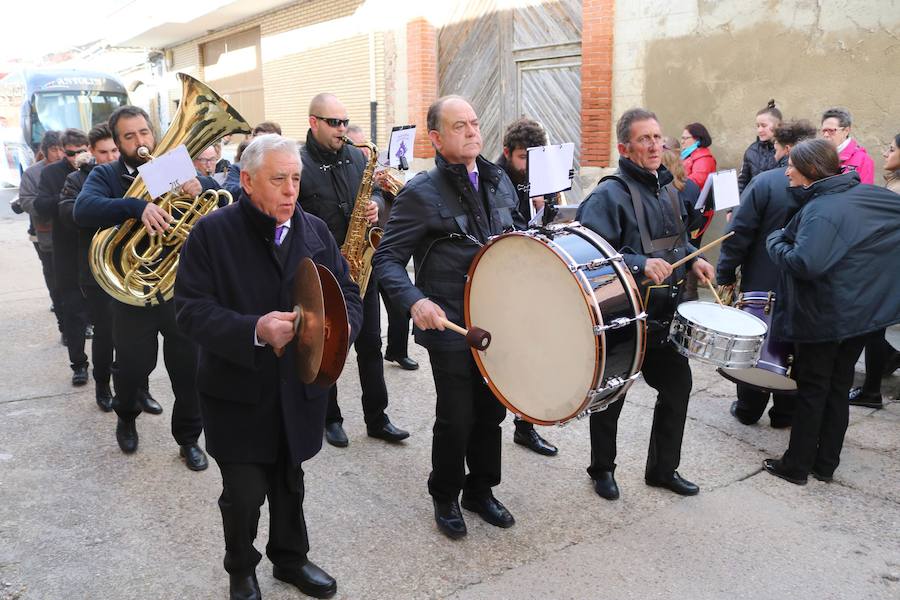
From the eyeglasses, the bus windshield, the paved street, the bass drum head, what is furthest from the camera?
the bus windshield

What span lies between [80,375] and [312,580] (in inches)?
148

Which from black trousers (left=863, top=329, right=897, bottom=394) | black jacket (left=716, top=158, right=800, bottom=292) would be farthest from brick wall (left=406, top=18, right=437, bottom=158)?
black trousers (left=863, top=329, right=897, bottom=394)

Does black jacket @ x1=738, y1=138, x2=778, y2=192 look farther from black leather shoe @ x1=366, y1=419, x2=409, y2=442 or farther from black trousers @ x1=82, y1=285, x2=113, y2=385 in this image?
black trousers @ x1=82, y1=285, x2=113, y2=385

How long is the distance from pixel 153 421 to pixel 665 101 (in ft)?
21.0

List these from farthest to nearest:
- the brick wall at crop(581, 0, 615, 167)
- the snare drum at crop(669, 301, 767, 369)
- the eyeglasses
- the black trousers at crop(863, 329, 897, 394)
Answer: the brick wall at crop(581, 0, 615, 167) → the black trousers at crop(863, 329, 897, 394) → the eyeglasses → the snare drum at crop(669, 301, 767, 369)

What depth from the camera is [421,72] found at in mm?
11852

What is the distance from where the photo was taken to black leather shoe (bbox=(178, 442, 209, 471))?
4.27 metres

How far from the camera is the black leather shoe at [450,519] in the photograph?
352cm

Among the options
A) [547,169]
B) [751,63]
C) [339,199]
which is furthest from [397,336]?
[751,63]

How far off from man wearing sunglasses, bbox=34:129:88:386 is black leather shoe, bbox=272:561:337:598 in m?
3.58

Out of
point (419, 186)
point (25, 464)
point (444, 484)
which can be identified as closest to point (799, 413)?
point (444, 484)

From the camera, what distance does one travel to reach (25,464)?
4.41 metres

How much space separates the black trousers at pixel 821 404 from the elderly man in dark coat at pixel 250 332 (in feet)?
8.37

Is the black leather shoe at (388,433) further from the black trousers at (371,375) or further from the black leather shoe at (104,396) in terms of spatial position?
the black leather shoe at (104,396)
